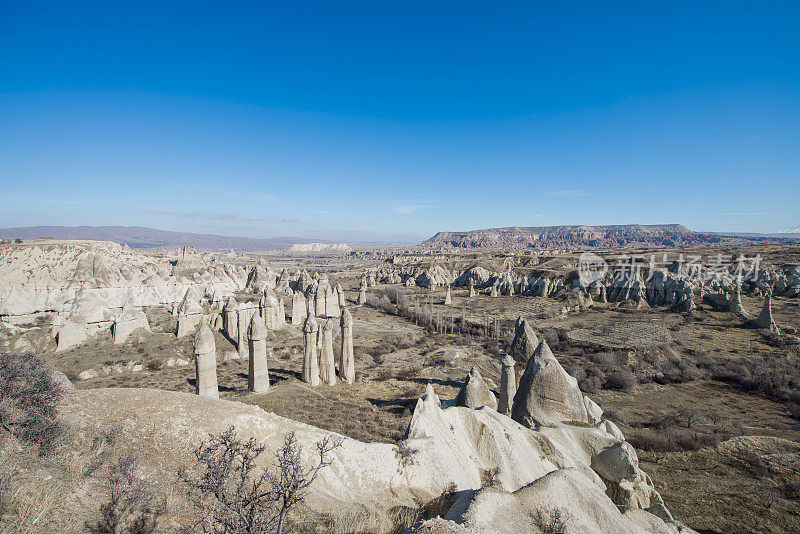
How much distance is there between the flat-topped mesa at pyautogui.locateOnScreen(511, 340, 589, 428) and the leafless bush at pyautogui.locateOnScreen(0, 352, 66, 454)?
12.6 m

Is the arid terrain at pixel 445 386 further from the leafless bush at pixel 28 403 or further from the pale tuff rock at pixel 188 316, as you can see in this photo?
the leafless bush at pixel 28 403

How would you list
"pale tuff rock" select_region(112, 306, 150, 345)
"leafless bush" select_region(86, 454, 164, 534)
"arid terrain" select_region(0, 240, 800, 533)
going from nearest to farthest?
"leafless bush" select_region(86, 454, 164, 534)
"arid terrain" select_region(0, 240, 800, 533)
"pale tuff rock" select_region(112, 306, 150, 345)

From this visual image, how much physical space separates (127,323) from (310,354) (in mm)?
19844

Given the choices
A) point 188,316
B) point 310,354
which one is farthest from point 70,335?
point 310,354

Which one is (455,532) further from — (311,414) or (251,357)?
(251,357)

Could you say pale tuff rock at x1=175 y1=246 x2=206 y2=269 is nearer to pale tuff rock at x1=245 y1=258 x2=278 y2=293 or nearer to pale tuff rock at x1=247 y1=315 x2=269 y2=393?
pale tuff rock at x1=245 y1=258 x2=278 y2=293

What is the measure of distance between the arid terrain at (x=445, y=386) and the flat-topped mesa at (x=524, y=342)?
0.11m

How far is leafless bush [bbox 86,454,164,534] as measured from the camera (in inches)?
198

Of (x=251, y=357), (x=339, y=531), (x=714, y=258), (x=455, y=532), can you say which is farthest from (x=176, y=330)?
(x=714, y=258)

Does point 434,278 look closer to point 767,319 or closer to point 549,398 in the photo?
point 767,319

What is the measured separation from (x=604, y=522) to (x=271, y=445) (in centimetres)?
666

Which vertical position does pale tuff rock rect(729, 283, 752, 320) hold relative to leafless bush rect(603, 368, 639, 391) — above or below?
above

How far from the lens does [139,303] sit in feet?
127

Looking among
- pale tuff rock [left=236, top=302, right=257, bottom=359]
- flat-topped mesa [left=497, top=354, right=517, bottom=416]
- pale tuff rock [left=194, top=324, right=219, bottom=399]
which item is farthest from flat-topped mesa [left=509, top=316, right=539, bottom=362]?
pale tuff rock [left=236, top=302, right=257, bottom=359]
